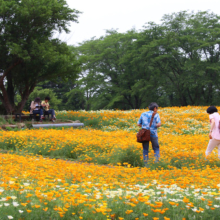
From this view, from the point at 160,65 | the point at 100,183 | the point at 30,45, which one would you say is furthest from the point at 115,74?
the point at 100,183

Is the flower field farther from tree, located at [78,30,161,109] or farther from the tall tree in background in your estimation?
tree, located at [78,30,161,109]

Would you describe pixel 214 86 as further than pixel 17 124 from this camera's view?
Yes

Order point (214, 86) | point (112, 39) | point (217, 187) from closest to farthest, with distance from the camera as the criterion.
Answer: point (217, 187) < point (214, 86) < point (112, 39)

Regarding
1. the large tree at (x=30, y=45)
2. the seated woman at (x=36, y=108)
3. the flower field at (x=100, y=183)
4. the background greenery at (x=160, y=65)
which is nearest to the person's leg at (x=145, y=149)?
the flower field at (x=100, y=183)

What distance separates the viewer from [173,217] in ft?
11.0

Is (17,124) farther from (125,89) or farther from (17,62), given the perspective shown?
(125,89)

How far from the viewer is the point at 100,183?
14.6 ft

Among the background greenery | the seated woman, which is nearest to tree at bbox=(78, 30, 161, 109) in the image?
the background greenery

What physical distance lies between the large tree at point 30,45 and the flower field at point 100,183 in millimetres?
7100

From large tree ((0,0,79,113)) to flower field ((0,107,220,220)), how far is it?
23.3 ft

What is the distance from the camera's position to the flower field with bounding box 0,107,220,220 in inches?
130

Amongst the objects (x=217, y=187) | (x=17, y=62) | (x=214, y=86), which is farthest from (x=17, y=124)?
(x=214, y=86)

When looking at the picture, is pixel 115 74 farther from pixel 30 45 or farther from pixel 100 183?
pixel 100 183

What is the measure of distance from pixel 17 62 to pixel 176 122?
33.1 ft
